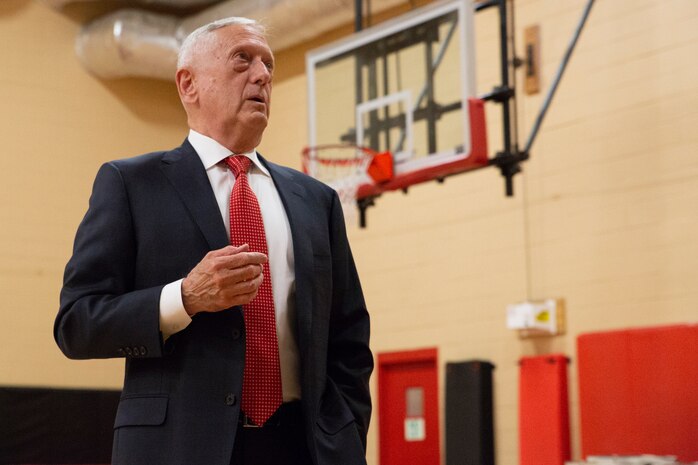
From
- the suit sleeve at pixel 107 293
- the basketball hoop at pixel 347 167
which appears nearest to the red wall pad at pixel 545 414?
the basketball hoop at pixel 347 167

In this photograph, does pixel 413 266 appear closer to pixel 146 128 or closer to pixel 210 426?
pixel 146 128

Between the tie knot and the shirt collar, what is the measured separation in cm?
1

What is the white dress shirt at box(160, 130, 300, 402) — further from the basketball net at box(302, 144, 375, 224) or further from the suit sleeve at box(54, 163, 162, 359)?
the basketball net at box(302, 144, 375, 224)

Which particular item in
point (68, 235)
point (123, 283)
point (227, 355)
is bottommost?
point (227, 355)

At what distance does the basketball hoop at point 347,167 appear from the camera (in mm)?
6383

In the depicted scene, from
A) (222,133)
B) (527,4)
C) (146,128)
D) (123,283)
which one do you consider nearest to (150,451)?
(123,283)

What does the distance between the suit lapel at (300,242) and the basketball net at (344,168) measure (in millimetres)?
4006

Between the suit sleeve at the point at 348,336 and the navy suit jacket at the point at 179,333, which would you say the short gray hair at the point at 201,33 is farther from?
the suit sleeve at the point at 348,336

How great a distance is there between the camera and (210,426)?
6.15ft

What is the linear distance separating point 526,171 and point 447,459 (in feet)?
7.06

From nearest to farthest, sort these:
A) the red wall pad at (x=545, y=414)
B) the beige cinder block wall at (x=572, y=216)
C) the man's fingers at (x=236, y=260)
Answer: the man's fingers at (x=236, y=260) < the beige cinder block wall at (x=572, y=216) < the red wall pad at (x=545, y=414)

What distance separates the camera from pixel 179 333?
1954 mm

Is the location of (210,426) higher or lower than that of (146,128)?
lower

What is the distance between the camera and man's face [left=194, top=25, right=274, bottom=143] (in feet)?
7.28
